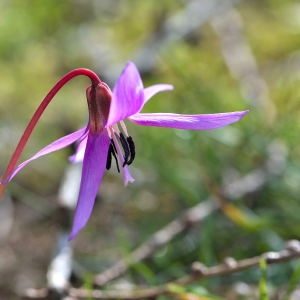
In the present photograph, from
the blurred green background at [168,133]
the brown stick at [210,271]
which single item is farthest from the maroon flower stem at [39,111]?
the blurred green background at [168,133]

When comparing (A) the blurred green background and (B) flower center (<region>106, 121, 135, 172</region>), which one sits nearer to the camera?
(B) flower center (<region>106, 121, 135, 172</region>)

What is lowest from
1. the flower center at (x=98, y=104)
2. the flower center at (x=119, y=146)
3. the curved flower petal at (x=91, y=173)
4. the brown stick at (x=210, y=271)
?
the brown stick at (x=210, y=271)

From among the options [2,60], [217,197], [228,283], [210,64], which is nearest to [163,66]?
[210,64]

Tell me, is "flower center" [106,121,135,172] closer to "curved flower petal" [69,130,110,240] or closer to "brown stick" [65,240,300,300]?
"curved flower petal" [69,130,110,240]

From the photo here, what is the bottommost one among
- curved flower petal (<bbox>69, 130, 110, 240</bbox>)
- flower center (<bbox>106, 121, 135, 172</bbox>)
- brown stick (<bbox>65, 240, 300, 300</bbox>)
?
brown stick (<bbox>65, 240, 300, 300</bbox>)

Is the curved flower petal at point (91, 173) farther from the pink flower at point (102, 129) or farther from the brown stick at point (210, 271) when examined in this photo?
the brown stick at point (210, 271)

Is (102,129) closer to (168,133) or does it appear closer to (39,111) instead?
(39,111)

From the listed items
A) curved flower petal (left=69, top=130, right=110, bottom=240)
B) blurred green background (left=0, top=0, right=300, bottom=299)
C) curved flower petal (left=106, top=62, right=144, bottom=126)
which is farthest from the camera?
blurred green background (left=0, top=0, right=300, bottom=299)

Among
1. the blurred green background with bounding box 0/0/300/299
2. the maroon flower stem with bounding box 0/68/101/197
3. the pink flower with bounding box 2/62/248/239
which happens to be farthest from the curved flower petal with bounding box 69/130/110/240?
the blurred green background with bounding box 0/0/300/299
